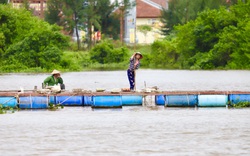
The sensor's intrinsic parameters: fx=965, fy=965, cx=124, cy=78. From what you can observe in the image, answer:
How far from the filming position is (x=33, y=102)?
32000 mm

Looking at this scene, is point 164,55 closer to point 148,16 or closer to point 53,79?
point 148,16

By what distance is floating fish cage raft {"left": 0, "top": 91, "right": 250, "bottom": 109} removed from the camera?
104ft

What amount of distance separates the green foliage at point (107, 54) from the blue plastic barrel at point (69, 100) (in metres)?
57.8

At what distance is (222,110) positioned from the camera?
31.4m

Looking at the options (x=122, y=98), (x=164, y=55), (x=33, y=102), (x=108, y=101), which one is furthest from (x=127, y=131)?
(x=164, y=55)

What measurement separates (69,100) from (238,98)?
5.68 meters

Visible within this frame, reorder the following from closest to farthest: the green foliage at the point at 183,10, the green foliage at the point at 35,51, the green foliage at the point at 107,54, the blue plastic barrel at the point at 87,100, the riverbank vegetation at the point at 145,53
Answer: the blue plastic barrel at the point at 87,100, the green foliage at the point at 35,51, the riverbank vegetation at the point at 145,53, the green foliage at the point at 107,54, the green foliage at the point at 183,10

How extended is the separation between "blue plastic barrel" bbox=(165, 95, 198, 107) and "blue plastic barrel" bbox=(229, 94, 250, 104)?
1.19 m

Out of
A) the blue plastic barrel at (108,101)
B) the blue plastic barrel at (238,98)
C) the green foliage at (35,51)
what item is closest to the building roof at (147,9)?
the green foliage at (35,51)

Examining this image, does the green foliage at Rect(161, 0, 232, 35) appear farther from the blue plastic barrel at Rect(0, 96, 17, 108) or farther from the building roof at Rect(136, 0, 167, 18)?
the blue plastic barrel at Rect(0, 96, 17, 108)

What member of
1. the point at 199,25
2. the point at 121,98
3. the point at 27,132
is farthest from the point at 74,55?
the point at 27,132

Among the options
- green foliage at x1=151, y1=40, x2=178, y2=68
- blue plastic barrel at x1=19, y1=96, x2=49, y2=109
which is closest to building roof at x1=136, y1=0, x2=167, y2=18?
green foliage at x1=151, y1=40, x2=178, y2=68

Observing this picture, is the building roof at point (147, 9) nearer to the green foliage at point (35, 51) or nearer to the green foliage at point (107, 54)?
the green foliage at point (107, 54)

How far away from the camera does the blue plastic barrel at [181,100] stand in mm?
32031
